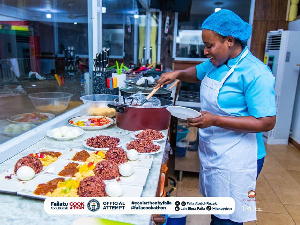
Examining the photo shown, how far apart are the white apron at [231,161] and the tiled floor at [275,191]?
94cm

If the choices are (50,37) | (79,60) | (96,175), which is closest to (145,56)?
(79,60)

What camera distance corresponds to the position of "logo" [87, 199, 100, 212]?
2.58 feet

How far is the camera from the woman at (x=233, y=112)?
115 centimetres

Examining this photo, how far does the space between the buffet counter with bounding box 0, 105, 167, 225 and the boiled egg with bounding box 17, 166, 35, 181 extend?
75 mm

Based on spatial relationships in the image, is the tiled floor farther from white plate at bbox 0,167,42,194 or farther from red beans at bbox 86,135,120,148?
white plate at bbox 0,167,42,194

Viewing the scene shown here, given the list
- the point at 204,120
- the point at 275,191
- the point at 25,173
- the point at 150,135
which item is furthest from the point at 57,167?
the point at 275,191

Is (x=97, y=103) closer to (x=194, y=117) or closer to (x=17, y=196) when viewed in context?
(x=194, y=117)

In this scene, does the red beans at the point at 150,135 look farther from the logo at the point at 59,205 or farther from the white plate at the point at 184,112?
the logo at the point at 59,205

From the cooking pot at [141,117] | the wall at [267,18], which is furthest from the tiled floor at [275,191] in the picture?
the wall at [267,18]

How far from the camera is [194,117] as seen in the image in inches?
46.6

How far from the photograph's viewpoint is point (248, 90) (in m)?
1.17

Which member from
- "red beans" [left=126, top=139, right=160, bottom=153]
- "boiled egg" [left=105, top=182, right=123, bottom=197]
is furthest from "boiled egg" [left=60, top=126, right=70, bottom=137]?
"boiled egg" [left=105, top=182, right=123, bottom=197]

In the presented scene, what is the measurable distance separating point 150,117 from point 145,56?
388cm

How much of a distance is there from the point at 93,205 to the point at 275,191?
8.42 ft
